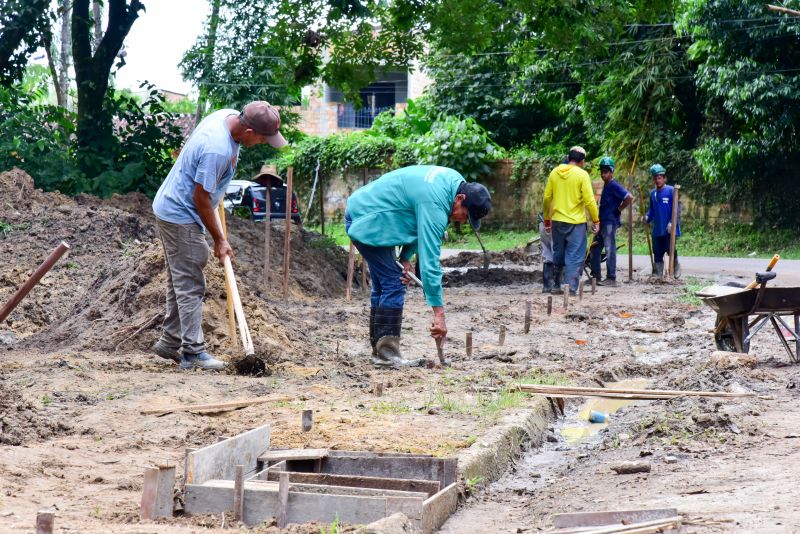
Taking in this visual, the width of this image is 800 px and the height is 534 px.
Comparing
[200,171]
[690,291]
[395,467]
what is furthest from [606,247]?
[395,467]

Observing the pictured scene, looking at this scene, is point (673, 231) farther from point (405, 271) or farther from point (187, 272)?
point (187, 272)

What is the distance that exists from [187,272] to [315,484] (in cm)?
335

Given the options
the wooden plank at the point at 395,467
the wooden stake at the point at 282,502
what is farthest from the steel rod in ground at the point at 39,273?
the wooden plank at the point at 395,467

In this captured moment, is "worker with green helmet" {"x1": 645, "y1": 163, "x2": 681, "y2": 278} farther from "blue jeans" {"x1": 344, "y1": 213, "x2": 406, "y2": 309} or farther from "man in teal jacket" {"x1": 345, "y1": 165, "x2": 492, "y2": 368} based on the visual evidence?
"blue jeans" {"x1": 344, "y1": 213, "x2": 406, "y2": 309}

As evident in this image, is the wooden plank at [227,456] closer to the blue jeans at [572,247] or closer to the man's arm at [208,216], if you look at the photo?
the man's arm at [208,216]

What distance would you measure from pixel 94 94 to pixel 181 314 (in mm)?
10624

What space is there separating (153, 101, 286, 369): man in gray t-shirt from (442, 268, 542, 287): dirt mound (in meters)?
9.18

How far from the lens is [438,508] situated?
451 cm

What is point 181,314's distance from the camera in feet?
25.2

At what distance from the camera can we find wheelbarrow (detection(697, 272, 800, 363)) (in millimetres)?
8148

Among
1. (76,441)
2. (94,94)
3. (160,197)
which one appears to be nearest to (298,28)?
(94,94)

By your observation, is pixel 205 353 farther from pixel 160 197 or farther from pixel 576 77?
pixel 576 77

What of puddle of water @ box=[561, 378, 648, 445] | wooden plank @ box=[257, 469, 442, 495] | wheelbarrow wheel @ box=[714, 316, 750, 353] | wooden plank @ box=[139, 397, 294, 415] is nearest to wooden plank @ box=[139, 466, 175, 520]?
wooden plank @ box=[257, 469, 442, 495]

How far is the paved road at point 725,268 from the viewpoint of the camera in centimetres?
1719
